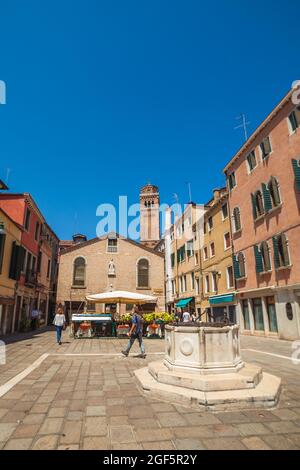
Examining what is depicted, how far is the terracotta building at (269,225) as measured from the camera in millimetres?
14938

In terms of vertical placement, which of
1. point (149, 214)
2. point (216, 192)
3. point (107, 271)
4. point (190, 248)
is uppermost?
point (149, 214)

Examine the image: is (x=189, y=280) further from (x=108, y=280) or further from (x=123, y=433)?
(x=123, y=433)

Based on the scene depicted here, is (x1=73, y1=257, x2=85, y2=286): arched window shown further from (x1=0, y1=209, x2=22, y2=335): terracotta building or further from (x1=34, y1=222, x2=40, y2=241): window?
(x1=0, y1=209, x2=22, y2=335): terracotta building

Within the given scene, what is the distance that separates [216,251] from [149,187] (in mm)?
47638

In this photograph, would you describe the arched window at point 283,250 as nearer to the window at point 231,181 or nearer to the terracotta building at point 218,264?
the terracotta building at point 218,264

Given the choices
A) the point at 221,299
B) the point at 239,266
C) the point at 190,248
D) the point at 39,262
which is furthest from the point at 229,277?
the point at 39,262

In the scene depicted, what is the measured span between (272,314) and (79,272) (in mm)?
20207

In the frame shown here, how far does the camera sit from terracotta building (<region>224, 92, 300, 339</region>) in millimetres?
14938

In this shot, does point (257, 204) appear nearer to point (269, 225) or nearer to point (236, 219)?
point (269, 225)

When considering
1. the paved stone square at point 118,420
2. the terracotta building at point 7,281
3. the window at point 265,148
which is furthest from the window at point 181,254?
the paved stone square at point 118,420

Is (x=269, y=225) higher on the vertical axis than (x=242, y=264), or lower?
higher

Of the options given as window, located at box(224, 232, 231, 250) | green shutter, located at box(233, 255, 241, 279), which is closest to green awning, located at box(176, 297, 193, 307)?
window, located at box(224, 232, 231, 250)

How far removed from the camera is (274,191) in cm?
1650

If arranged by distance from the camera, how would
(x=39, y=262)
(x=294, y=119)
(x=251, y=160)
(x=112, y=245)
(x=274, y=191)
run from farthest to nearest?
1. (x=112, y=245)
2. (x=39, y=262)
3. (x=251, y=160)
4. (x=274, y=191)
5. (x=294, y=119)
